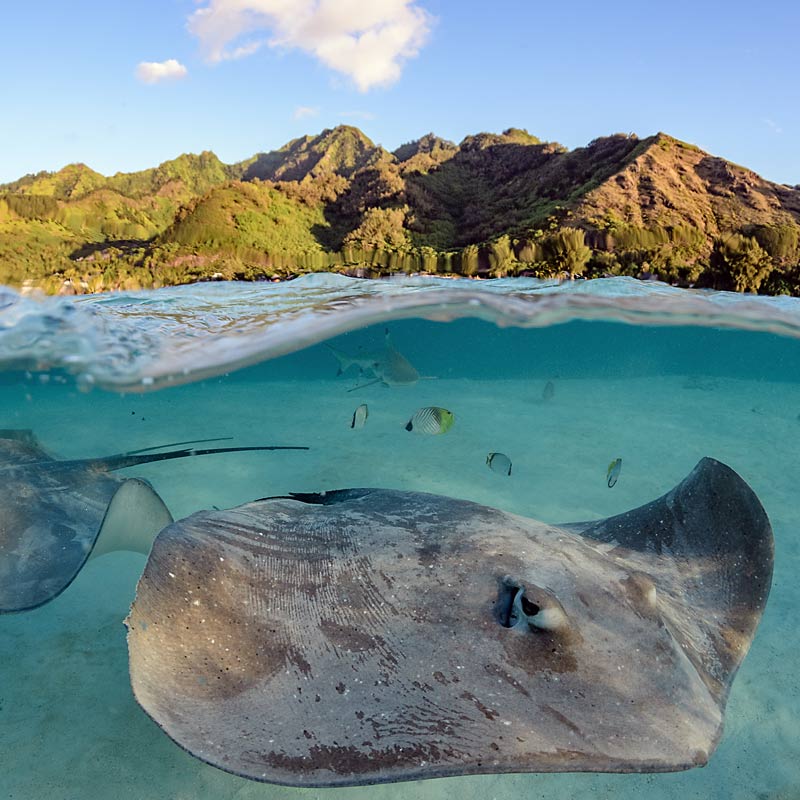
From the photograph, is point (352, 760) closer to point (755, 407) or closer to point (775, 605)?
point (775, 605)

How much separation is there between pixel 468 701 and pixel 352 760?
0.43m

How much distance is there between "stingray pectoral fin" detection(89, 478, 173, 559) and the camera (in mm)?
3267

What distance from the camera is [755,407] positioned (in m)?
15.1

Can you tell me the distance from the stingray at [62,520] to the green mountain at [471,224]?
5.87 m

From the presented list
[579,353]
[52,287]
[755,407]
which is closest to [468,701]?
[52,287]

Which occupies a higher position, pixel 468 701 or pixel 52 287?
pixel 52 287

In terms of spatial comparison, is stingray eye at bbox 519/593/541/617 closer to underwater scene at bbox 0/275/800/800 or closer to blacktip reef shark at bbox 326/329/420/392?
underwater scene at bbox 0/275/800/800

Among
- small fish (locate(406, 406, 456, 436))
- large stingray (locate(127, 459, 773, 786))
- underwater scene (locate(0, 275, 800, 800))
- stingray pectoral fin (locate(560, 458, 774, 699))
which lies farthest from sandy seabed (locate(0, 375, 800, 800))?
small fish (locate(406, 406, 456, 436))

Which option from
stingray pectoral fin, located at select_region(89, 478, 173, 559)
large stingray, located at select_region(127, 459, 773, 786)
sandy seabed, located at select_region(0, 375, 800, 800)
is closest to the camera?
large stingray, located at select_region(127, 459, 773, 786)

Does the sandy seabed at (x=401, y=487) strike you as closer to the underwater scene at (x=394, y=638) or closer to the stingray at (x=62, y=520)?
the underwater scene at (x=394, y=638)

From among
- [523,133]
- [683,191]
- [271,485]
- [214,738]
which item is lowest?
[271,485]

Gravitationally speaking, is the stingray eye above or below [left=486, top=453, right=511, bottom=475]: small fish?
above

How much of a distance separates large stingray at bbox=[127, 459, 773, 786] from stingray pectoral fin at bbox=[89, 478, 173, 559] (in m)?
0.83

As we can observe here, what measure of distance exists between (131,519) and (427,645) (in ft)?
7.65
